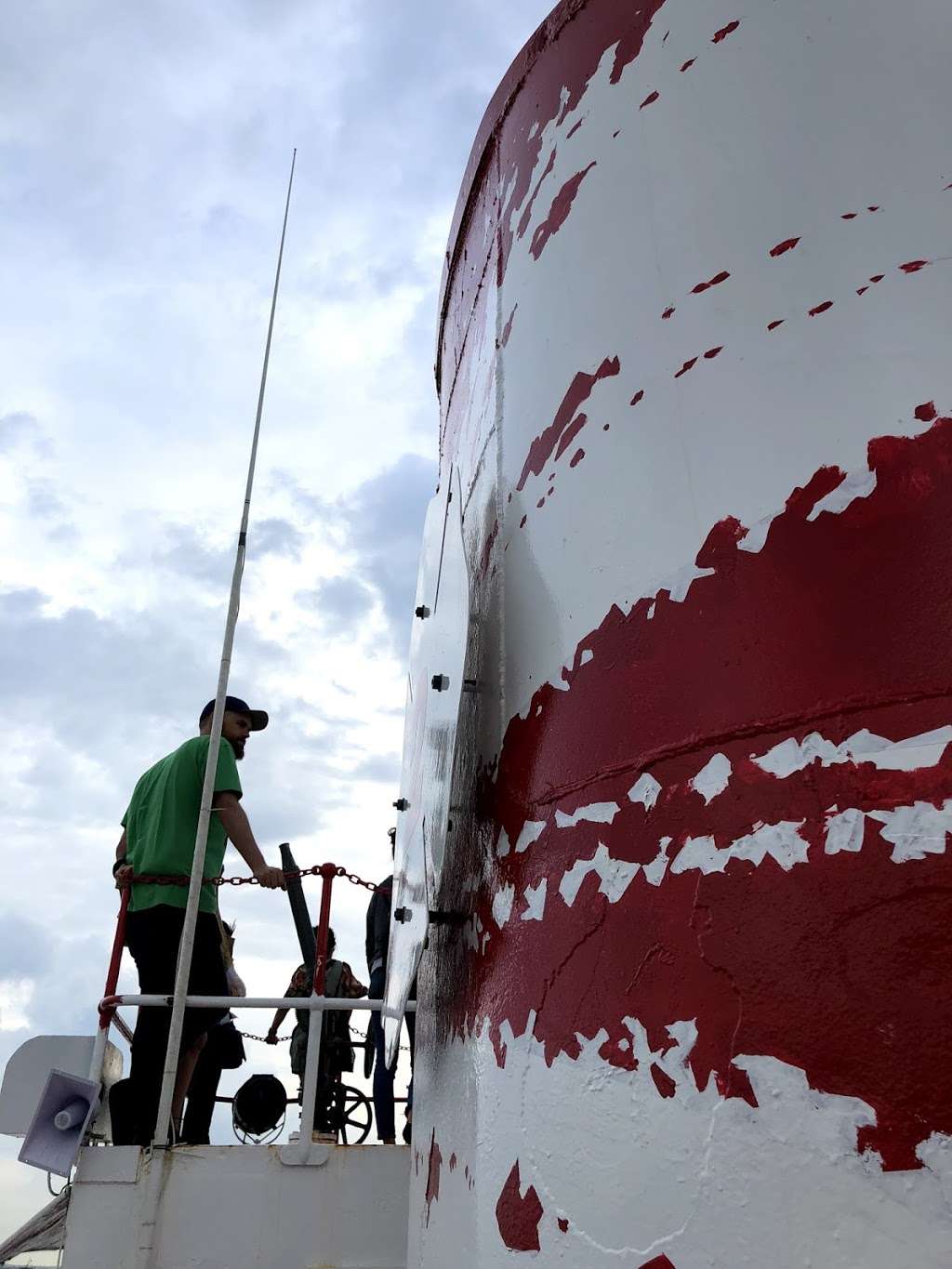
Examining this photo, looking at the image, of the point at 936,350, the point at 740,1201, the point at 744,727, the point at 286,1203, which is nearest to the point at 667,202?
the point at 936,350

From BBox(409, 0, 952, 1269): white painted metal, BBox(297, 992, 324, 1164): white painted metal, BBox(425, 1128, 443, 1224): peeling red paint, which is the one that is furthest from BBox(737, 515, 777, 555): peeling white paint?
BBox(297, 992, 324, 1164): white painted metal

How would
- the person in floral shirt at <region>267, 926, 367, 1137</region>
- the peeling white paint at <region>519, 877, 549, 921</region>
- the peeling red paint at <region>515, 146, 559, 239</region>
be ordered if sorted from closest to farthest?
the peeling white paint at <region>519, 877, 549, 921</region>
the peeling red paint at <region>515, 146, 559, 239</region>
the person in floral shirt at <region>267, 926, 367, 1137</region>

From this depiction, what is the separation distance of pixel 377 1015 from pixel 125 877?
1041 mm

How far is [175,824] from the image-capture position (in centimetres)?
396

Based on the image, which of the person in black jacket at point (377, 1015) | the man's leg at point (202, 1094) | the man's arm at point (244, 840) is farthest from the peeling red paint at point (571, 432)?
the man's leg at point (202, 1094)

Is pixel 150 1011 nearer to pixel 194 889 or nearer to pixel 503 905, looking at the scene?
pixel 194 889

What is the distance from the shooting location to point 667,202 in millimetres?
2191

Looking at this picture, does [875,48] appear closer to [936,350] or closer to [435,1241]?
[936,350]

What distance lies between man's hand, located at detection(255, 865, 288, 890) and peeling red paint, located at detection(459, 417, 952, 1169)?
82.9 inches

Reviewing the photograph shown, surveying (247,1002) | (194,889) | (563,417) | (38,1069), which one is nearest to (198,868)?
(194,889)

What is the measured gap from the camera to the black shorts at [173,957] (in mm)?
3783

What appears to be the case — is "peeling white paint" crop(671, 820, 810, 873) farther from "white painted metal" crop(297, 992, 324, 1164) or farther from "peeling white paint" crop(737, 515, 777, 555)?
"white painted metal" crop(297, 992, 324, 1164)

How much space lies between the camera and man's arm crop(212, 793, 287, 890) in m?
3.92

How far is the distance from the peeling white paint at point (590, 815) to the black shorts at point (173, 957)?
2268 millimetres
